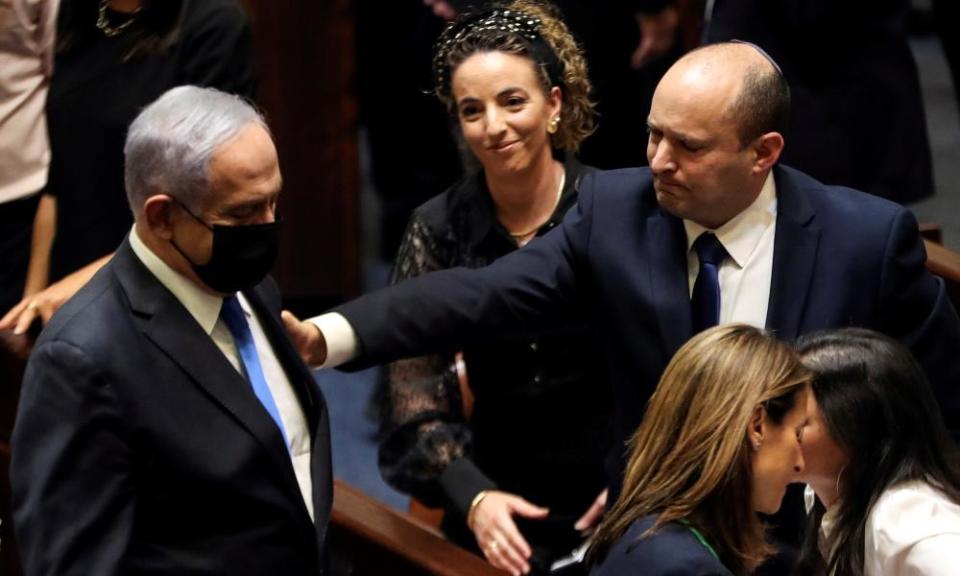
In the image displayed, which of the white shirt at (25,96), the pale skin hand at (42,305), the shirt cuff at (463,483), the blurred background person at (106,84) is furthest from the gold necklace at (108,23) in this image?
the shirt cuff at (463,483)

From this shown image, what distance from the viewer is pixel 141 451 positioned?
8.15 feet

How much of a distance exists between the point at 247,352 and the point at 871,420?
0.99m

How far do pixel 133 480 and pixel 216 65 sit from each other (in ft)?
4.13

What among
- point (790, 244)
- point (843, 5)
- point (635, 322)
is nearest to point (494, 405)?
point (635, 322)

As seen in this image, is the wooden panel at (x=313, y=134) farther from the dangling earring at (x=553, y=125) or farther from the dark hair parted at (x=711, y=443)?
the dark hair parted at (x=711, y=443)

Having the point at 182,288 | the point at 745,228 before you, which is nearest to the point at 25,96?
the point at 182,288

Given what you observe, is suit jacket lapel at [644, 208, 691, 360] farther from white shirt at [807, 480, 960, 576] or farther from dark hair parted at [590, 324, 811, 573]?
white shirt at [807, 480, 960, 576]

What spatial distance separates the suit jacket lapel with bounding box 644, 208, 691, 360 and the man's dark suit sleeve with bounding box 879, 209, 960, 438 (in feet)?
1.07

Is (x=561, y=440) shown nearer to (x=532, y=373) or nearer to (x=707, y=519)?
(x=532, y=373)

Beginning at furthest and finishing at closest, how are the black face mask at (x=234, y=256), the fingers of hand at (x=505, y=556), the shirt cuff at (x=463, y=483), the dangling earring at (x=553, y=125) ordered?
1. the dangling earring at (x=553, y=125)
2. the shirt cuff at (x=463, y=483)
3. the fingers of hand at (x=505, y=556)
4. the black face mask at (x=234, y=256)

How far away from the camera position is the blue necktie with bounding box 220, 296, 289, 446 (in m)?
2.67

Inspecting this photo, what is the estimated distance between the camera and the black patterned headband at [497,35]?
10.6 ft

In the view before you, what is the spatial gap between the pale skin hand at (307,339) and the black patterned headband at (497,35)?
2.09ft

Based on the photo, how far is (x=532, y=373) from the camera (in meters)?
3.21
